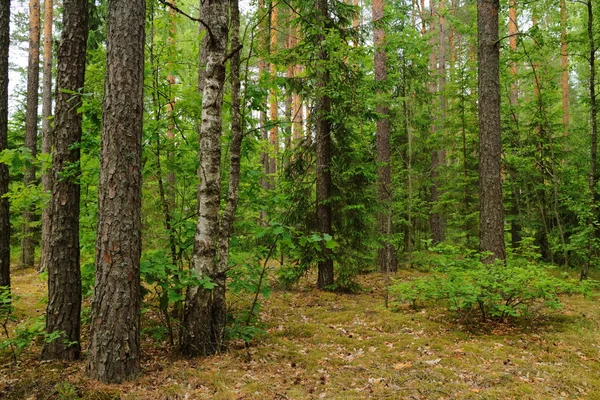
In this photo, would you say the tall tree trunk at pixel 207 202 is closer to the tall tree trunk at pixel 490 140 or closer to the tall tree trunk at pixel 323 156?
the tall tree trunk at pixel 323 156

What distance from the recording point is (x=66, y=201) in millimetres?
4332

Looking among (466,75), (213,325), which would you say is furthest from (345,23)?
(213,325)

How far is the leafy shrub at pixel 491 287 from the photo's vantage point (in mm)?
5172

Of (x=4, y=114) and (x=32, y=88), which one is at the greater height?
(x=32, y=88)

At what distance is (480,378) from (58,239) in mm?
4902

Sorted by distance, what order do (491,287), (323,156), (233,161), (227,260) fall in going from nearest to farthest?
(227,260), (233,161), (491,287), (323,156)

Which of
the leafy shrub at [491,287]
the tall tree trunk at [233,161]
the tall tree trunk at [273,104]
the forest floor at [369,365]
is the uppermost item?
the tall tree trunk at [273,104]

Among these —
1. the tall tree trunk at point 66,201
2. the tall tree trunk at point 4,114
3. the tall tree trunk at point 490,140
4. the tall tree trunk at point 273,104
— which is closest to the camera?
the tall tree trunk at point 66,201

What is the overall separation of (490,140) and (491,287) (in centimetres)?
264

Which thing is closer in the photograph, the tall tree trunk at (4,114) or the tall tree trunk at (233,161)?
the tall tree trunk at (233,161)

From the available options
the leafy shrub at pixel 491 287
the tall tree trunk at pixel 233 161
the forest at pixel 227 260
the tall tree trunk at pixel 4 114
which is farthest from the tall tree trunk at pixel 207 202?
the leafy shrub at pixel 491 287

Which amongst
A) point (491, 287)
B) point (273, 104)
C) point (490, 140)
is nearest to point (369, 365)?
point (491, 287)

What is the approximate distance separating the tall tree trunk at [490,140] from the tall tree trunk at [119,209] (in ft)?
18.6

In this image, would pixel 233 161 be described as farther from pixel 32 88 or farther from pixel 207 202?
pixel 32 88
